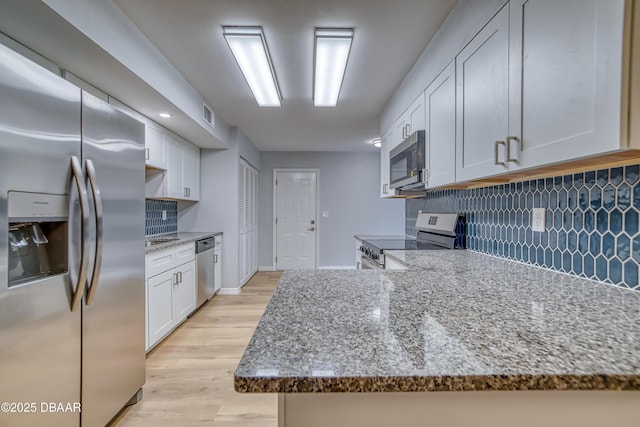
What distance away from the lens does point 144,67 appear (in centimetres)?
189

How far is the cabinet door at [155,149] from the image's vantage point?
2.62m

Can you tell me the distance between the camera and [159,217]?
3.41m

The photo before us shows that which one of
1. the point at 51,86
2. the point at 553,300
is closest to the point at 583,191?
the point at 553,300

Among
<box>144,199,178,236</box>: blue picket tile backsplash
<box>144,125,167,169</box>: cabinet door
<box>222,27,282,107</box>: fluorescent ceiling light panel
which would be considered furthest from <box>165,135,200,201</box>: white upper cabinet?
<box>222,27,282,107</box>: fluorescent ceiling light panel

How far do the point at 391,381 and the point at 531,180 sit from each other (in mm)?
1415

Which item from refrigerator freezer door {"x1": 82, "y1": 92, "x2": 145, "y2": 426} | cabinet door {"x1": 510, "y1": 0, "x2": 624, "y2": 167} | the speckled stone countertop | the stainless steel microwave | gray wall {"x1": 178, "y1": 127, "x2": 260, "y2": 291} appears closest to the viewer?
the speckled stone countertop

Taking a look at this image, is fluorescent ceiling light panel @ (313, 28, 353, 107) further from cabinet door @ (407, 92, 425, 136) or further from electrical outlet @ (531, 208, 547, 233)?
electrical outlet @ (531, 208, 547, 233)

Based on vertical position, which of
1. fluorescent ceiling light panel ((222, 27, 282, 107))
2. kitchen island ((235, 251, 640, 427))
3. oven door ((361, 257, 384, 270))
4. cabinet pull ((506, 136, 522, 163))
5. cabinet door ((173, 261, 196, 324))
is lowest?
cabinet door ((173, 261, 196, 324))

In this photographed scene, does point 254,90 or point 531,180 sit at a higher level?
point 254,90

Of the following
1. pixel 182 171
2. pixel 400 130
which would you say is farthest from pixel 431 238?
pixel 182 171

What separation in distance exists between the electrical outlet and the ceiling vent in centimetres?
287

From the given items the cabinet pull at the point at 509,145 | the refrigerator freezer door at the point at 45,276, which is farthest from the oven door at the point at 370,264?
the refrigerator freezer door at the point at 45,276

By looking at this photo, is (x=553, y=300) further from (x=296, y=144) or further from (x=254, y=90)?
(x=296, y=144)

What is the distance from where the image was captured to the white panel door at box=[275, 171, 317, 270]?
5586 mm
